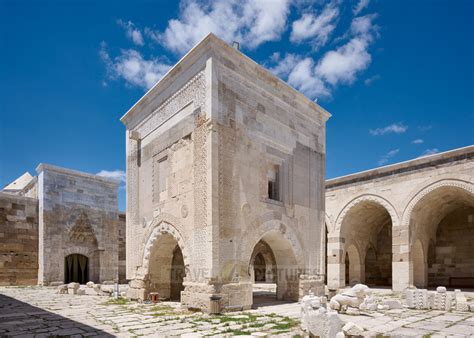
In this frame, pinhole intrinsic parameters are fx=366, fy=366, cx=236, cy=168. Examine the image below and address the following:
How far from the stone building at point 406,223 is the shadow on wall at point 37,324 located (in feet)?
37.5

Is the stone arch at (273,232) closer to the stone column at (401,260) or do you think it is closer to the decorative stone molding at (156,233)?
the decorative stone molding at (156,233)

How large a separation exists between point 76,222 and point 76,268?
228 centimetres

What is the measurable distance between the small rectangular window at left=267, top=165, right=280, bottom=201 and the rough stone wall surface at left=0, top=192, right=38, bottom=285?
12.2 metres

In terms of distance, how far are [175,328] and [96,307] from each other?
386cm

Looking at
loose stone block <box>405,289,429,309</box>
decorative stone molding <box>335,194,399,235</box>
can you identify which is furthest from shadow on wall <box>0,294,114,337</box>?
decorative stone molding <box>335,194,399,235</box>

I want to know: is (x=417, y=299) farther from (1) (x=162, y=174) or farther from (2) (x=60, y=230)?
(2) (x=60, y=230)

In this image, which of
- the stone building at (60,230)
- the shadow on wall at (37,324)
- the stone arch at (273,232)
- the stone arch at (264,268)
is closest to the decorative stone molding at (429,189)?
the stone arch at (273,232)

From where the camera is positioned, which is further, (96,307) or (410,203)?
(410,203)

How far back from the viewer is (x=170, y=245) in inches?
419

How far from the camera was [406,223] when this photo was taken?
1416 centimetres

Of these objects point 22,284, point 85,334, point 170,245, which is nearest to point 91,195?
point 22,284

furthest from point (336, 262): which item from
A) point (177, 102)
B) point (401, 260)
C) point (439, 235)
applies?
point (177, 102)

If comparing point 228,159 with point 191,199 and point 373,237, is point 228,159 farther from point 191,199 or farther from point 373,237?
point 373,237

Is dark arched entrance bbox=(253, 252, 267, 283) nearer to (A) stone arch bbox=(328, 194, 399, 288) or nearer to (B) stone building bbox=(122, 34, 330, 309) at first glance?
(A) stone arch bbox=(328, 194, 399, 288)
